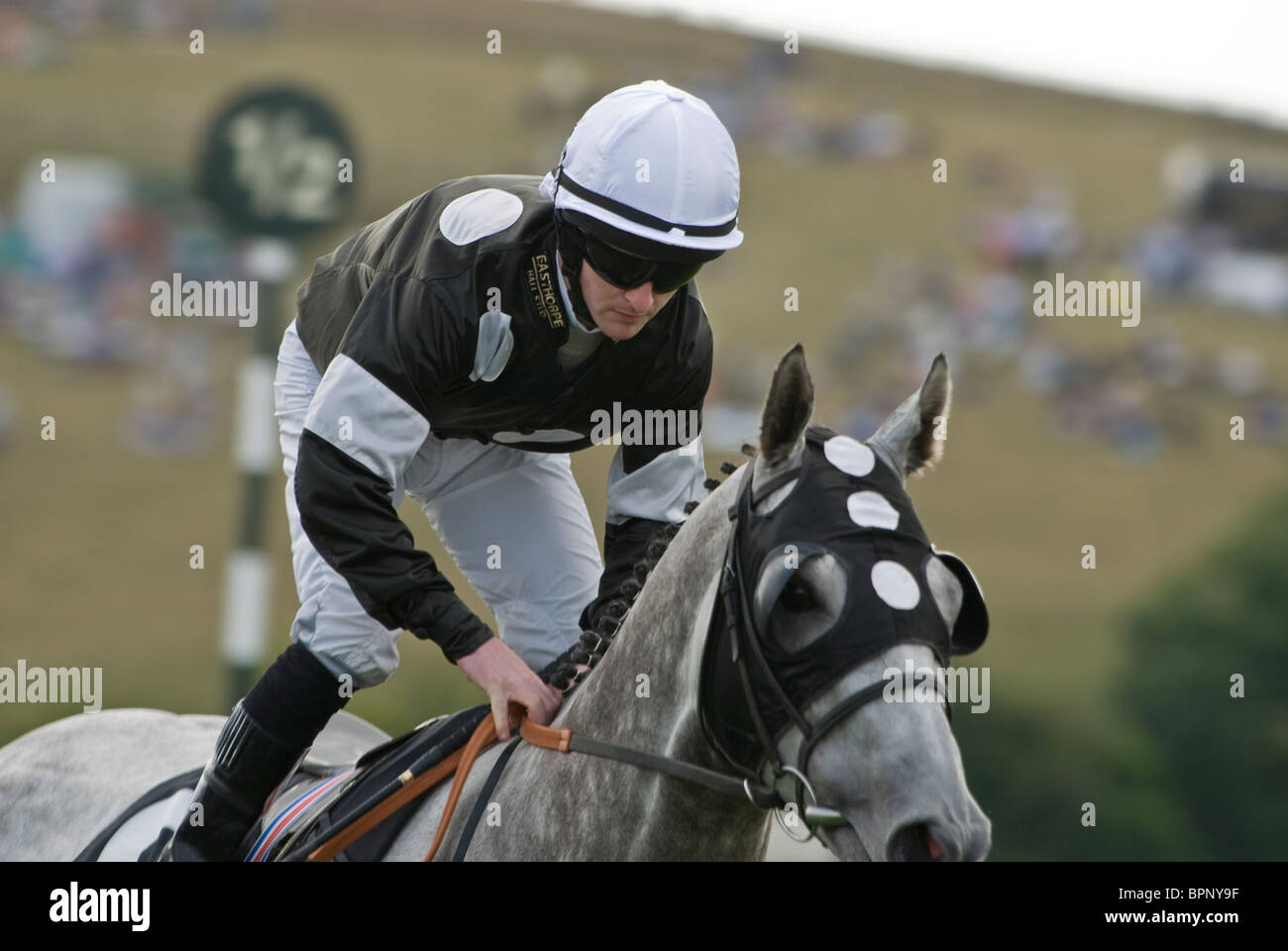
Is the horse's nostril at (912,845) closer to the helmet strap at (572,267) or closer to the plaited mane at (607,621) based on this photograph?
the plaited mane at (607,621)

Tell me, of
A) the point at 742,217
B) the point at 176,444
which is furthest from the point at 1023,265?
the point at 176,444

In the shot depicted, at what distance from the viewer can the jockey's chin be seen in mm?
2764

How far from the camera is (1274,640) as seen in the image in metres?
10.4

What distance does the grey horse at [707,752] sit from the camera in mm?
2137

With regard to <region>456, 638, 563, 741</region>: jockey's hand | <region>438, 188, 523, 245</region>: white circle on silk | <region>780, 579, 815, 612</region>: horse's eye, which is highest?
<region>438, 188, 523, 245</region>: white circle on silk

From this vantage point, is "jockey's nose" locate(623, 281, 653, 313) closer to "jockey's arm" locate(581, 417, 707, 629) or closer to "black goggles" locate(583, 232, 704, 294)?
"black goggles" locate(583, 232, 704, 294)

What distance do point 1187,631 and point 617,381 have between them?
852 cm

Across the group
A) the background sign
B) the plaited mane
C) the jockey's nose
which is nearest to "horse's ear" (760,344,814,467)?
the plaited mane

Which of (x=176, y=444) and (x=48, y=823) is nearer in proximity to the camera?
(x=48, y=823)

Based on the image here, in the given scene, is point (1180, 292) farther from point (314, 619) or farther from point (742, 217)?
point (314, 619)

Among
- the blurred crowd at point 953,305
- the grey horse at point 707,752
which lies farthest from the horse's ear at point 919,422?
the blurred crowd at point 953,305

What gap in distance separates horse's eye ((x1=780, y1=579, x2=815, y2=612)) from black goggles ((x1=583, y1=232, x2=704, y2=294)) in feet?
2.20

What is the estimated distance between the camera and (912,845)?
6.98ft
